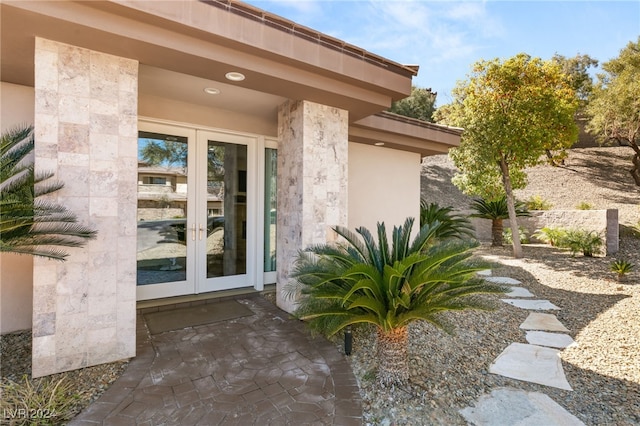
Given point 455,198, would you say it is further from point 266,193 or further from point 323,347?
point 323,347

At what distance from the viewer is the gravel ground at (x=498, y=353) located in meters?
2.85

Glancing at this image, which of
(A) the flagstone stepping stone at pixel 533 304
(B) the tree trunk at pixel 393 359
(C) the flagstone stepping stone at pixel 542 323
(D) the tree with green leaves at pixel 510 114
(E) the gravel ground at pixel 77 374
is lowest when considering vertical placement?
(C) the flagstone stepping stone at pixel 542 323

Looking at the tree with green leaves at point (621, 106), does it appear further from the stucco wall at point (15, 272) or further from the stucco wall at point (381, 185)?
the stucco wall at point (15, 272)

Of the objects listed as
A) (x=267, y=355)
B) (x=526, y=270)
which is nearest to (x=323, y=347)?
(x=267, y=355)

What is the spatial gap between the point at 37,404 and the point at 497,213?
13.5m

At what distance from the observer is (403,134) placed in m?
7.05

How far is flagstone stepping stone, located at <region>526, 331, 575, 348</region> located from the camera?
4344 mm

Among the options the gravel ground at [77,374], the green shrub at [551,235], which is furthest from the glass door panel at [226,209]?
the green shrub at [551,235]

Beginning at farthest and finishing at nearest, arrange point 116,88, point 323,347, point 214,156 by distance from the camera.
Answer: point 214,156, point 323,347, point 116,88

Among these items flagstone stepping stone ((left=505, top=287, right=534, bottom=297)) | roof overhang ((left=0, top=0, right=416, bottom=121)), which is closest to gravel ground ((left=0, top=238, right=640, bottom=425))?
flagstone stepping stone ((left=505, top=287, right=534, bottom=297))

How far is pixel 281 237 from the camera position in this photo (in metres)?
5.32

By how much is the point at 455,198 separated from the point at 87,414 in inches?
729

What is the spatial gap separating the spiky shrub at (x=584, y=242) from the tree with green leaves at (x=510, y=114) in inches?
111

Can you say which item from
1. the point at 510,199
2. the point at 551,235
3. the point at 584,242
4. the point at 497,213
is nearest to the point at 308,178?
the point at 510,199
